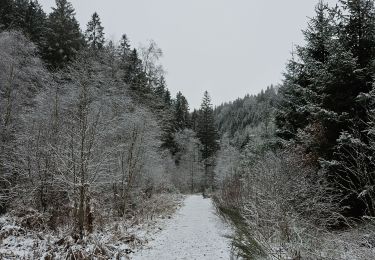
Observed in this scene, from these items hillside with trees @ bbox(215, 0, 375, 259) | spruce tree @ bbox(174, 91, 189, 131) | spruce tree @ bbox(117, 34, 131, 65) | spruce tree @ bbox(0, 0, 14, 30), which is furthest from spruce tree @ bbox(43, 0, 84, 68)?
spruce tree @ bbox(174, 91, 189, 131)

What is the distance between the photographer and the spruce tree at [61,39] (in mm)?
29328

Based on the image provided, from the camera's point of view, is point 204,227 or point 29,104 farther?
point 29,104

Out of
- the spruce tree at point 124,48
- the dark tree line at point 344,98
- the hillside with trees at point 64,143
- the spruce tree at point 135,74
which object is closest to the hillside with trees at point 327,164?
the dark tree line at point 344,98

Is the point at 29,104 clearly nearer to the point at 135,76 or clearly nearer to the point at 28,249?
the point at 28,249

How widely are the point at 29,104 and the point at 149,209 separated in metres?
9.50

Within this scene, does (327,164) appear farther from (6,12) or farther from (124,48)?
(124,48)

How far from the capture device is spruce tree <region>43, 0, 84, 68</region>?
1155 inches

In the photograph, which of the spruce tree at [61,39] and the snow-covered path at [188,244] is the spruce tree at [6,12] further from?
the snow-covered path at [188,244]

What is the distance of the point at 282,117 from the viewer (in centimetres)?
1850

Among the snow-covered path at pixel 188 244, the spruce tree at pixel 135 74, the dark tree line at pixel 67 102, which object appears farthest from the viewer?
the spruce tree at pixel 135 74

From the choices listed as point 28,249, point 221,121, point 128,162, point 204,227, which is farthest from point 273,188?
point 221,121

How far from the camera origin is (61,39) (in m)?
30.7

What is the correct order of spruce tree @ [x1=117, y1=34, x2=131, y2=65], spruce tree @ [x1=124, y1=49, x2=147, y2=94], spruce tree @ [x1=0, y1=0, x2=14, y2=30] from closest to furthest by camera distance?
spruce tree @ [x1=0, y1=0, x2=14, y2=30], spruce tree @ [x1=124, y1=49, x2=147, y2=94], spruce tree @ [x1=117, y1=34, x2=131, y2=65]

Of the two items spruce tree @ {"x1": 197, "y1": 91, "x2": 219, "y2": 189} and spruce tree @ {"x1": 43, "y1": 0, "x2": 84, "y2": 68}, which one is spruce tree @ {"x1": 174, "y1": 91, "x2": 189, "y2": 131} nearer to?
spruce tree @ {"x1": 197, "y1": 91, "x2": 219, "y2": 189}
